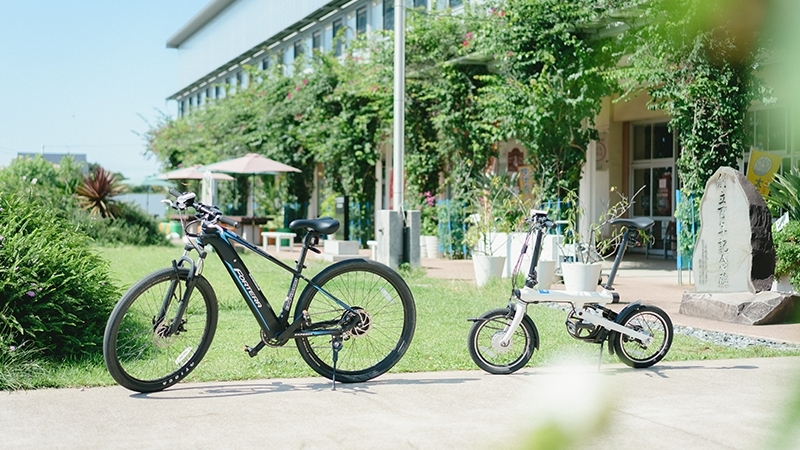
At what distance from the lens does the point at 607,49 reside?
48.9 feet

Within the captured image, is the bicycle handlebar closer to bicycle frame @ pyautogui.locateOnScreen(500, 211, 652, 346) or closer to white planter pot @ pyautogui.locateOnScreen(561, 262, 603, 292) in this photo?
bicycle frame @ pyautogui.locateOnScreen(500, 211, 652, 346)

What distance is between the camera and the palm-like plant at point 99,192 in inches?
875

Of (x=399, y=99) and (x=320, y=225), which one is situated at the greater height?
(x=399, y=99)

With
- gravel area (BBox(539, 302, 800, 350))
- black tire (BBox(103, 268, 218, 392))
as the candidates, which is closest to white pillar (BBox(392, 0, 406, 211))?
gravel area (BBox(539, 302, 800, 350))

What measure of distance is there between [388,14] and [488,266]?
17.6m

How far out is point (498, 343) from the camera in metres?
5.82

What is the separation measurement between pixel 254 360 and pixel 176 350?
101 cm

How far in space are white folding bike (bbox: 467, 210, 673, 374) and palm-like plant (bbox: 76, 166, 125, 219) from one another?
17.9 metres

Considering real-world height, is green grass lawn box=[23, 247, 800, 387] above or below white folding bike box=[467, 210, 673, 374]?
below

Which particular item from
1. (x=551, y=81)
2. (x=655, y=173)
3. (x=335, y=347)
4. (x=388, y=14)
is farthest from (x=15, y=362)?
(x=388, y=14)

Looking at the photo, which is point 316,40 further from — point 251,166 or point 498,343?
point 498,343

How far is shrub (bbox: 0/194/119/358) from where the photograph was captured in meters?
5.73

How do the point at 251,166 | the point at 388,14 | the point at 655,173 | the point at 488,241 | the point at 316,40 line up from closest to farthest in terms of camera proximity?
the point at 488,241 → the point at 655,173 → the point at 251,166 → the point at 388,14 → the point at 316,40

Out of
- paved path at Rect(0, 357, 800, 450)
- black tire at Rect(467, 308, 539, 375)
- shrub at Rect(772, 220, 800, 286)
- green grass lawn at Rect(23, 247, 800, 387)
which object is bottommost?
paved path at Rect(0, 357, 800, 450)
